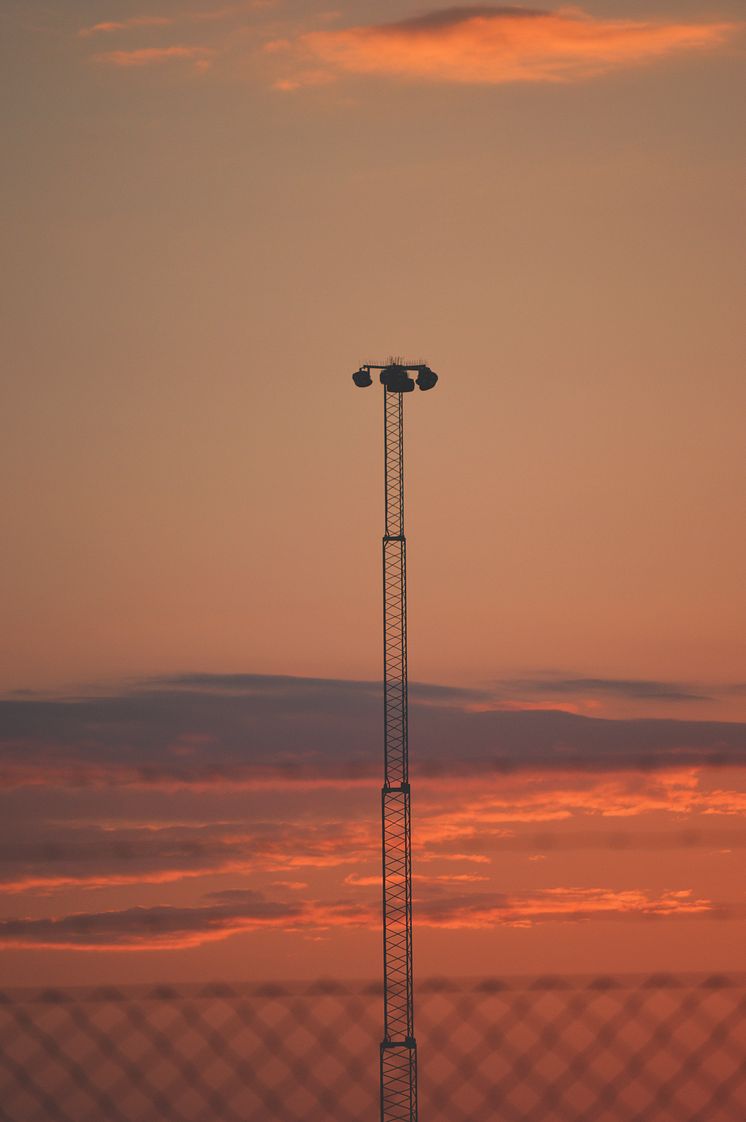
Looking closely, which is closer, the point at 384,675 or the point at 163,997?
the point at 163,997

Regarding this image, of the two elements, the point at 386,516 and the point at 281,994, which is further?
the point at 386,516

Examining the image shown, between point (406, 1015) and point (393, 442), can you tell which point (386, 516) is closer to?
point (393, 442)

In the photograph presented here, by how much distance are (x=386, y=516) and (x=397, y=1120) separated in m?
16.7

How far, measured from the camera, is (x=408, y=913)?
4803 cm

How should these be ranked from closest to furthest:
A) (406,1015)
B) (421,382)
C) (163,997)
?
1. (163,997)
2. (406,1015)
3. (421,382)

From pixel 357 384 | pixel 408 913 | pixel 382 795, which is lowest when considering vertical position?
pixel 408 913

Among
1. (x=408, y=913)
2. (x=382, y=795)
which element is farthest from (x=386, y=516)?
(x=408, y=913)

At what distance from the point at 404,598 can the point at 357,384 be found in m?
5.72

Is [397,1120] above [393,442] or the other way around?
the other way around

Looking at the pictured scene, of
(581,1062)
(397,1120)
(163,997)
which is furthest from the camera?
(397,1120)

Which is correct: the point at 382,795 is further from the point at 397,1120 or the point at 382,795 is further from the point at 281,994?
the point at 281,994

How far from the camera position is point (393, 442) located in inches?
1908

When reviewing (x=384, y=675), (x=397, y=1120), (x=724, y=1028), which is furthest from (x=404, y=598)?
(x=724, y=1028)

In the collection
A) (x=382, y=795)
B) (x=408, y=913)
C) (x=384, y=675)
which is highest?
(x=384, y=675)
